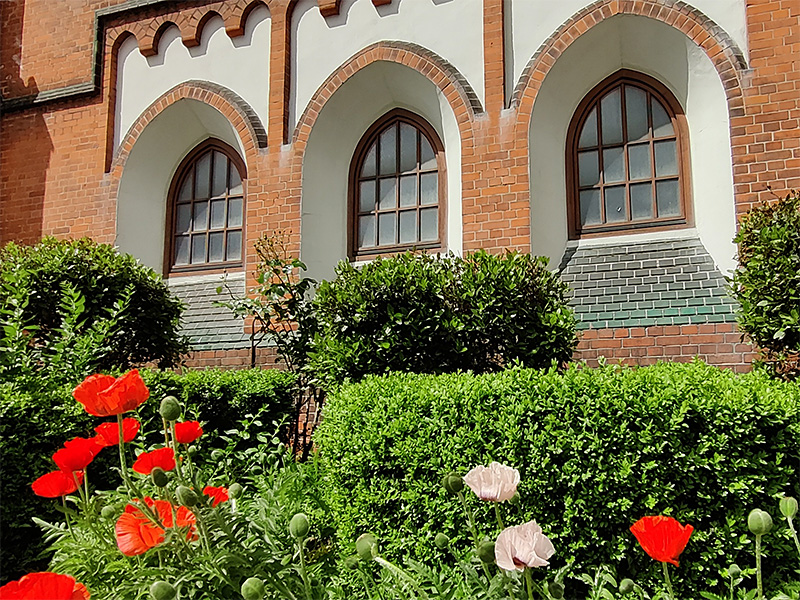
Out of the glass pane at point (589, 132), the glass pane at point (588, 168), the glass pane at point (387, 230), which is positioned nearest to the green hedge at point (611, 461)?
the glass pane at point (588, 168)

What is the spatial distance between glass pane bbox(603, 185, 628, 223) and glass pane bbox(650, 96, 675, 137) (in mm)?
760

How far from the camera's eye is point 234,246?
30.1 feet

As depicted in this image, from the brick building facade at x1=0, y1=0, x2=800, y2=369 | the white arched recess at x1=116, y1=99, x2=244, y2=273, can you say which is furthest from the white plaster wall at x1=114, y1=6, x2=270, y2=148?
the white arched recess at x1=116, y1=99, x2=244, y2=273

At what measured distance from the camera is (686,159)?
7410 mm

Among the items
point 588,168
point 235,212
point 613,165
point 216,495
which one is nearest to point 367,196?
point 235,212

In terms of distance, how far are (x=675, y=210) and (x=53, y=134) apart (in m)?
8.76

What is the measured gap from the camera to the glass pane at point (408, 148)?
338 inches

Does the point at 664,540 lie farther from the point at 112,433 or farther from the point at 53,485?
the point at 53,485

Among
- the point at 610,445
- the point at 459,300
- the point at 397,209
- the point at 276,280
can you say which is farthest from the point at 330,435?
the point at 397,209

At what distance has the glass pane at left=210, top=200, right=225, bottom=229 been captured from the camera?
9336 mm

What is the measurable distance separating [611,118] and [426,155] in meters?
2.34

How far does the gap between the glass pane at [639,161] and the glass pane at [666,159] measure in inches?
4.3

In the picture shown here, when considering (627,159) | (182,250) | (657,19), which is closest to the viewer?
(657,19)

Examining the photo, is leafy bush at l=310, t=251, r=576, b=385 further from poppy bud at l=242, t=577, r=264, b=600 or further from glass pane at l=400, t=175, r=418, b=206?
poppy bud at l=242, t=577, r=264, b=600
